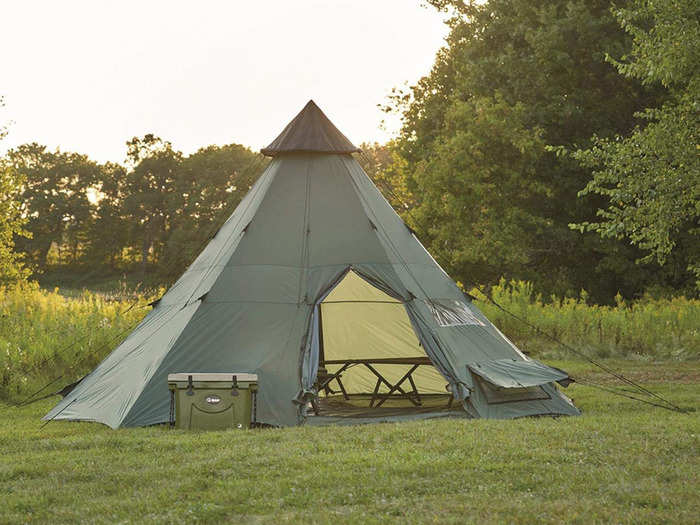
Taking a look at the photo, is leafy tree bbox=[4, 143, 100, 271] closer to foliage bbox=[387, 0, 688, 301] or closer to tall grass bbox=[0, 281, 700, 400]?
foliage bbox=[387, 0, 688, 301]

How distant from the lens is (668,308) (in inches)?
616

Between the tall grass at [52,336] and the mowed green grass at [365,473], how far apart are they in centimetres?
289

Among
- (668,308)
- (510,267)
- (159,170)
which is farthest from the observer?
(159,170)

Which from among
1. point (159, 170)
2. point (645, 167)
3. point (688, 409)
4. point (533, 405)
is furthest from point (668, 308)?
point (159, 170)

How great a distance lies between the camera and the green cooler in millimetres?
7520

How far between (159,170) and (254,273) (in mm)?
43483

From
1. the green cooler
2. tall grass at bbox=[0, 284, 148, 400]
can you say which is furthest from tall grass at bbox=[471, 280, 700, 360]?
the green cooler

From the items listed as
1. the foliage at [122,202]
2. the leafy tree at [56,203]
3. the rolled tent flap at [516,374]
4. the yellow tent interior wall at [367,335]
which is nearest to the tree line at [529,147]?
the yellow tent interior wall at [367,335]

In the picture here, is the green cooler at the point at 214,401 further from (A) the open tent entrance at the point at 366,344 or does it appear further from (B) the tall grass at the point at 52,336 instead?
(B) the tall grass at the point at 52,336

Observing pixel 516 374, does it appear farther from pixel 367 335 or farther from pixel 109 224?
pixel 109 224

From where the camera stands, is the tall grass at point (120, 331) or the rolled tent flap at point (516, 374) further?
the tall grass at point (120, 331)

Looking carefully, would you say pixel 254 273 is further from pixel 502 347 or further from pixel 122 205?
pixel 122 205

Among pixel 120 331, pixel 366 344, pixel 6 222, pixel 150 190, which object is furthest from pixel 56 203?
pixel 366 344

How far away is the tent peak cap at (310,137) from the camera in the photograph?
956 centimetres
